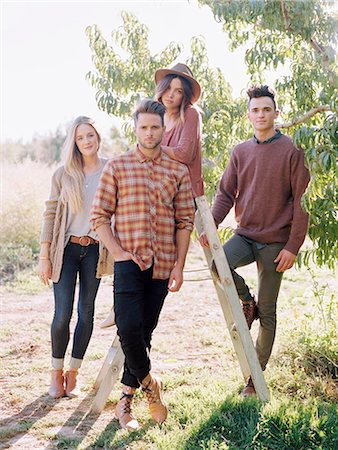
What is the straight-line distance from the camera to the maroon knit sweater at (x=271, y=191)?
157 inches

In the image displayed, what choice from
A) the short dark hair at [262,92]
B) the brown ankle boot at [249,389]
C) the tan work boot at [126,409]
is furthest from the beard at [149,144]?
the brown ankle boot at [249,389]

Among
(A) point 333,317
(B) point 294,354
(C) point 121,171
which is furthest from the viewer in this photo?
(A) point 333,317

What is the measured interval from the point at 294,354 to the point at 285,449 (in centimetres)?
175

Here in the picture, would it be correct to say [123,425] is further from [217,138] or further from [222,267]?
[217,138]

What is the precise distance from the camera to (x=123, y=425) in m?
3.90

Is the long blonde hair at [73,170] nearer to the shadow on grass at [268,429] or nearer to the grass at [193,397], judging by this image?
the grass at [193,397]

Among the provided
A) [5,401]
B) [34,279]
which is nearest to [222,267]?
[5,401]

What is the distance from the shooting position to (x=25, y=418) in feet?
13.6

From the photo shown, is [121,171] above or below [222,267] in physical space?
above

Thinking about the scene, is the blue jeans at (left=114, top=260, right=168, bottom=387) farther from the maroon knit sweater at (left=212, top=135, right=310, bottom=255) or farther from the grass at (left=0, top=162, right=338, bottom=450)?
the maroon knit sweater at (left=212, top=135, right=310, bottom=255)

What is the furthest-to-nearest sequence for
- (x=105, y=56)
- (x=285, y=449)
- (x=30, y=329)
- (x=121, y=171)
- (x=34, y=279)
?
(x=34, y=279)
(x=30, y=329)
(x=105, y=56)
(x=121, y=171)
(x=285, y=449)

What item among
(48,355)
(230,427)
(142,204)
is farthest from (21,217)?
(230,427)

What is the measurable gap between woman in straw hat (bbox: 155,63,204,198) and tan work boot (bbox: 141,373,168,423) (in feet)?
3.68

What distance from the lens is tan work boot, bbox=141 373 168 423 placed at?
3863mm
